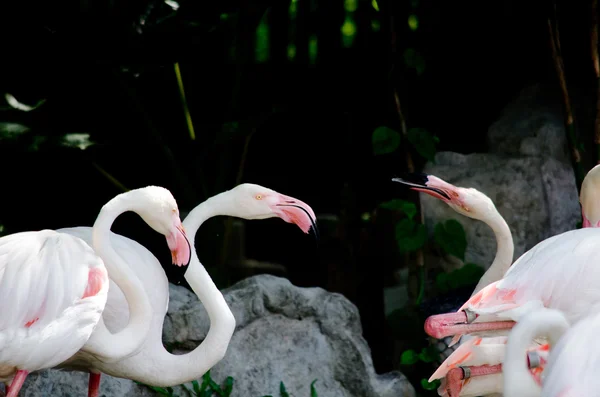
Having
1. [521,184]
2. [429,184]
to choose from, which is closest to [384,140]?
[521,184]

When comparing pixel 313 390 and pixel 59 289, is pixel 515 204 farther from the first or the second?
pixel 59 289

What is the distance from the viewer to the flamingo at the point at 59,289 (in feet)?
9.92

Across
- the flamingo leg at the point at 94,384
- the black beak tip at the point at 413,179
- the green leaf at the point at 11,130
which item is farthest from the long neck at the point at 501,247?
the green leaf at the point at 11,130

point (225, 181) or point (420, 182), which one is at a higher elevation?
point (420, 182)

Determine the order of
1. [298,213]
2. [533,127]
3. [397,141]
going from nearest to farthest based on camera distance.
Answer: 1. [298,213]
2. [397,141]
3. [533,127]

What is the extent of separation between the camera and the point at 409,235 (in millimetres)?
4902

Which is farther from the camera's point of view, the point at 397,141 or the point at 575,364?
the point at 397,141

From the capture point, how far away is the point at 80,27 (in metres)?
4.56

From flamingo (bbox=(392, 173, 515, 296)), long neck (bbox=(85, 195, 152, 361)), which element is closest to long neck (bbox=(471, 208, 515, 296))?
flamingo (bbox=(392, 173, 515, 296))

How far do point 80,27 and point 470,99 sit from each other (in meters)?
2.44

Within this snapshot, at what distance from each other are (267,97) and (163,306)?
2033 millimetres

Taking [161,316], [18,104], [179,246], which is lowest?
[161,316]

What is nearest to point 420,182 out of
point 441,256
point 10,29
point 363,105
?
point 441,256

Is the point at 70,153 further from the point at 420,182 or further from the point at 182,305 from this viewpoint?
the point at 420,182
